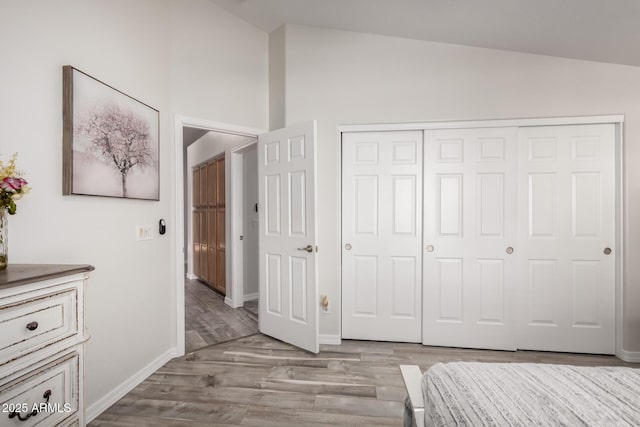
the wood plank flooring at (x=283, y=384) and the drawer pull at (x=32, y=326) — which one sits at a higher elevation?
the drawer pull at (x=32, y=326)

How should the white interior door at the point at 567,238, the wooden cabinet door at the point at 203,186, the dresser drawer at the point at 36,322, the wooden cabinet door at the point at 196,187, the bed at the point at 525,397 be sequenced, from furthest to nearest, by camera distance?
1. the wooden cabinet door at the point at 196,187
2. the wooden cabinet door at the point at 203,186
3. the white interior door at the point at 567,238
4. the dresser drawer at the point at 36,322
5. the bed at the point at 525,397

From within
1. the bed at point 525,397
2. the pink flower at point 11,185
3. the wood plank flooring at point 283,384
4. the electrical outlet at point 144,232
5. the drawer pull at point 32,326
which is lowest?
the wood plank flooring at point 283,384

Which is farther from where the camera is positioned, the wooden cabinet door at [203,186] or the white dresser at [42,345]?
the wooden cabinet door at [203,186]

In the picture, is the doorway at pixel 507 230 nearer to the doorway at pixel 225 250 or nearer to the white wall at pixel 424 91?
the white wall at pixel 424 91

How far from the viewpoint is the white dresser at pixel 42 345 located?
3.38 ft

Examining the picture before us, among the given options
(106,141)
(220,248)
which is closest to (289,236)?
(106,141)

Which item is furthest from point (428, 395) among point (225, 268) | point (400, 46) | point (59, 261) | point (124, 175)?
point (225, 268)

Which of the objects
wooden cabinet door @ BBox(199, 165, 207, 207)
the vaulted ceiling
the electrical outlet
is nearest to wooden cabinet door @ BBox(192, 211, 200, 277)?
wooden cabinet door @ BBox(199, 165, 207, 207)

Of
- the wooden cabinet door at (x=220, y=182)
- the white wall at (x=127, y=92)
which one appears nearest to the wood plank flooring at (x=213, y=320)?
the white wall at (x=127, y=92)

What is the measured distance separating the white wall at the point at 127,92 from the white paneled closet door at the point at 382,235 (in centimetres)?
119

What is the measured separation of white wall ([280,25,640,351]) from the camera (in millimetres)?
2693

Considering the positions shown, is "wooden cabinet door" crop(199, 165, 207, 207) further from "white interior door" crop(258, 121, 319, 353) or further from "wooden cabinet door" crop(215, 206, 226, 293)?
"white interior door" crop(258, 121, 319, 353)

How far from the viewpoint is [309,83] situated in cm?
306

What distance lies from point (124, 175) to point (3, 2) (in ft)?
3.29
